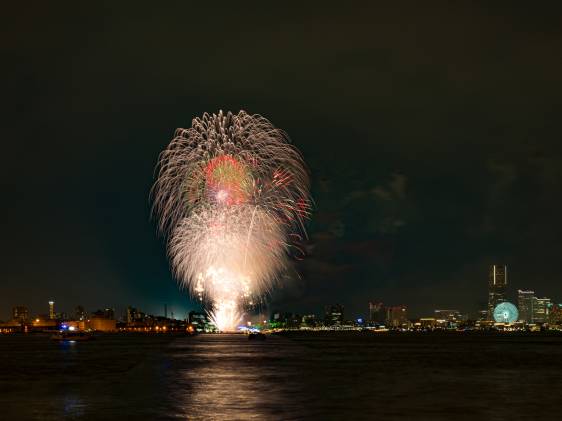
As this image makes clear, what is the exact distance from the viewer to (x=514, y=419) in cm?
3394

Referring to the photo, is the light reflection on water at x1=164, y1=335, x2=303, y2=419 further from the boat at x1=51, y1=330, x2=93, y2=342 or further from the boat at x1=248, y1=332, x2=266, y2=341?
the boat at x1=51, y1=330, x2=93, y2=342

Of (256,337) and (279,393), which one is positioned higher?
(279,393)

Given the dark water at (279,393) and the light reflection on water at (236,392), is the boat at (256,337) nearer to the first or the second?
the light reflection on water at (236,392)

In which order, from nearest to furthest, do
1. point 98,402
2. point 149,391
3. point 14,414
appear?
point 14,414, point 98,402, point 149,391

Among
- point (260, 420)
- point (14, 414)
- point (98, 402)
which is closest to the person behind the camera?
point (260, 420)

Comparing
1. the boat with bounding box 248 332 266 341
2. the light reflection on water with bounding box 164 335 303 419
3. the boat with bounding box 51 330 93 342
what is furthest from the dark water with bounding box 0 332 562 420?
the boat with bounding box 51 330 93 342

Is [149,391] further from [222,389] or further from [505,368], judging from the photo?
[505,368]

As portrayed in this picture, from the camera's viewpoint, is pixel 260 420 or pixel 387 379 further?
pixel 387 379

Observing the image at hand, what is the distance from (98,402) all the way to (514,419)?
→ 20069 mm

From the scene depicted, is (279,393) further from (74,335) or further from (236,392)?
(74,335)

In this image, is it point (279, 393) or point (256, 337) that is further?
point (256, 337)

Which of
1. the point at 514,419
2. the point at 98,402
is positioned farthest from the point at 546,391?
the point at 98,402

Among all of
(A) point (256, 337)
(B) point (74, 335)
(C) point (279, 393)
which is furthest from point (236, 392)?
(B) point (74, 335)

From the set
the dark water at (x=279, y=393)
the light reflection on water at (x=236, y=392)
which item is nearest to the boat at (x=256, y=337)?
the light reflection on water at (x=236, y=392)
